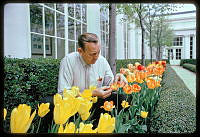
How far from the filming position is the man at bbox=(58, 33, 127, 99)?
0.53m

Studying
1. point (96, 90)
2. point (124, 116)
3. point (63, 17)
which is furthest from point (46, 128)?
point (63, 17)

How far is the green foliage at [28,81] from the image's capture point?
2.16 feet

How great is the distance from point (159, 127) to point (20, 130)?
353 mm

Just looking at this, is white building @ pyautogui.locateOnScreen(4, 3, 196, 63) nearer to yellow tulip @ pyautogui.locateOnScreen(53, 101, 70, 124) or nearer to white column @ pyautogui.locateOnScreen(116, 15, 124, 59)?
white column @ pyautogui.locateOnScreen(116, 15, 124, 59)

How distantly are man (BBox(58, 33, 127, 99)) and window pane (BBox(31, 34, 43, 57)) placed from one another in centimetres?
82

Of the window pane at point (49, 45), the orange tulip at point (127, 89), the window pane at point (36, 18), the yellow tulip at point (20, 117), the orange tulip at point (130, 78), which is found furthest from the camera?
the window pane at point (49, 45)

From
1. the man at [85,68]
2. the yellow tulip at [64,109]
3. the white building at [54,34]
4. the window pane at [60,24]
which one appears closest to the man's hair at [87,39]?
the man at [85,68]

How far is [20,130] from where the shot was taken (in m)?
0.21

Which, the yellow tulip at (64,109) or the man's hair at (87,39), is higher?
the man's hair at (87,39)

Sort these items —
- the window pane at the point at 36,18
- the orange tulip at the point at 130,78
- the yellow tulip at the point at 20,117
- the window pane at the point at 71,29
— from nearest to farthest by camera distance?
the yellow tulip at the point at 20,117
the orange tulip at the point at 130,78
the window pane at the point at 36,18
the window pane at the point at 71,29

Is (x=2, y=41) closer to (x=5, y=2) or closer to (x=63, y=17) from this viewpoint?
(x=5, y=2)

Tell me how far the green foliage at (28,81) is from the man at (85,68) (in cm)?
18

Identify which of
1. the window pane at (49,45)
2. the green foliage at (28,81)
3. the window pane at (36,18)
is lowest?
the green foliage at (28,81)

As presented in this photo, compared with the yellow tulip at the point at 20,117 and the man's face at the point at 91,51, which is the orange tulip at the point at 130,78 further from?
the yellow tulip at the point at 20,117
